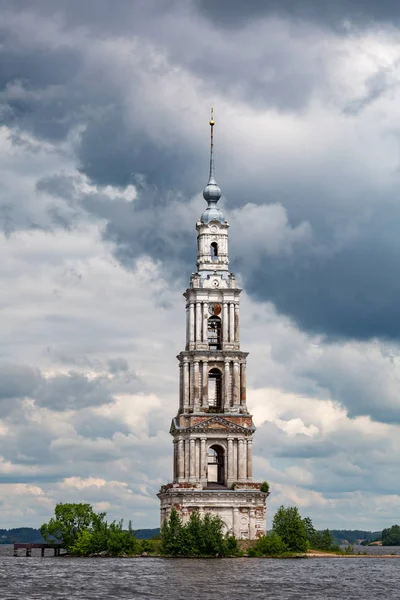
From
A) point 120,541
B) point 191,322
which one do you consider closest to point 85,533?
point 120,541

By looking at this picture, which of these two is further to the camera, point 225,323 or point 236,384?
point 225,323

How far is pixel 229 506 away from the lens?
15625cm

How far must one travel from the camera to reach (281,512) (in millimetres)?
158375

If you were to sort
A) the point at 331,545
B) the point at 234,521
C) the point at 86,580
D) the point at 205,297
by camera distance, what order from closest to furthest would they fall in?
the point at 86,580 → the point at 234,521 → the point at 205,297 → the point at 331,545

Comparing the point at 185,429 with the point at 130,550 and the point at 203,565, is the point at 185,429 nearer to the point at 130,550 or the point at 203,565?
the point at 130,550

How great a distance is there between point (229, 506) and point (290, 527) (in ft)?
29.3

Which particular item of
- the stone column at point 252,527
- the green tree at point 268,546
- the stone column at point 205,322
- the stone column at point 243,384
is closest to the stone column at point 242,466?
the stone column at point 252,527

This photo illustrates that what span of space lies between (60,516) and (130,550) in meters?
16.3

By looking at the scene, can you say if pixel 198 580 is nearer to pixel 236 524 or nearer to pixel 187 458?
pixel 236 524

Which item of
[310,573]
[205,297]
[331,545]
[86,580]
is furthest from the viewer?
[331,545]

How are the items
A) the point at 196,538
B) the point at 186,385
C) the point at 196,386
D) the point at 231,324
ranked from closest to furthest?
1. the point at 196,538
2. the point at 196,386
3. the point at 186,385
4. the point at 231,324

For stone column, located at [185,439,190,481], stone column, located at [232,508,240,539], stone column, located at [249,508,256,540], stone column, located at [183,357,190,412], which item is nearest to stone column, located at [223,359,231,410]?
stone column, located at [183,357,190,412]

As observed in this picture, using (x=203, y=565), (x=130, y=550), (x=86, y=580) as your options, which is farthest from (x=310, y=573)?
(x=130, y=550)

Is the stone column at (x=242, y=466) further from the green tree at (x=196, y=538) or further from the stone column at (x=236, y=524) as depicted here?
the green tree at (x=196, y=538)
